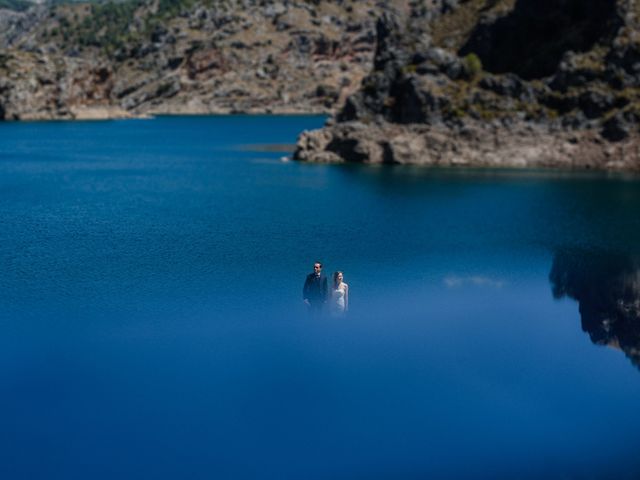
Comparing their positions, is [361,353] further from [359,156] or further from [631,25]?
[631,25]

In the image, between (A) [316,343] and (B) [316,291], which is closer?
(A) [316,343]

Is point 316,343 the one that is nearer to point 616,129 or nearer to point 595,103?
point 616,129

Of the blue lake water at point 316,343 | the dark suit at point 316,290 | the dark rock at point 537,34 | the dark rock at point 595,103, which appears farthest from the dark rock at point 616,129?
the dark suit at point 316,290

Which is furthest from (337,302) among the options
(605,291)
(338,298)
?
(605,291)

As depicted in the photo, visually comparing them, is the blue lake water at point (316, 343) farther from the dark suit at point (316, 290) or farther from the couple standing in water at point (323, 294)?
the dark suit at point (316, 290)

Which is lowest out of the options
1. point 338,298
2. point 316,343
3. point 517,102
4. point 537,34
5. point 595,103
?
point 316,343

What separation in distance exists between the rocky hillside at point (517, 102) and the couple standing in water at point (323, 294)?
157 ft

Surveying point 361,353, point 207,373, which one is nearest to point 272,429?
point 207,373

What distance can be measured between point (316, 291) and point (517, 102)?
180 ft

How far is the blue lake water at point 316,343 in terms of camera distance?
16594mm

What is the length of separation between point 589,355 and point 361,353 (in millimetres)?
7430

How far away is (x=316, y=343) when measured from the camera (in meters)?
22.5

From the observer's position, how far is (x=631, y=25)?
7044cm

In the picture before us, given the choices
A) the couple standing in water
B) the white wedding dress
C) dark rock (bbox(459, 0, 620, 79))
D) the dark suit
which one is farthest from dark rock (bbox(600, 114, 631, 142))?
the dark suit
